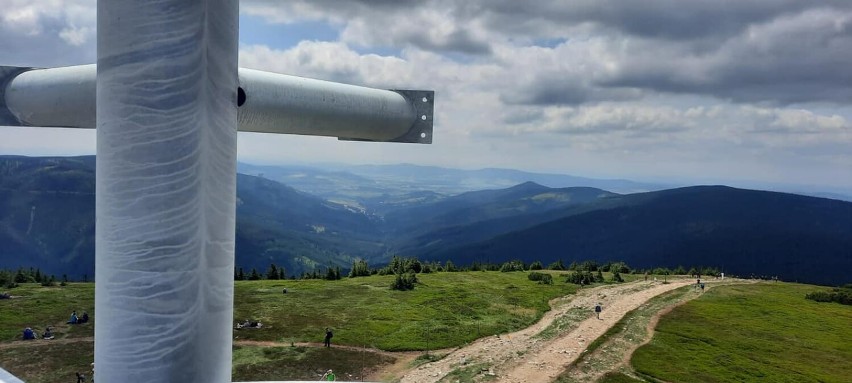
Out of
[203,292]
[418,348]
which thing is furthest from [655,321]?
[203,292]

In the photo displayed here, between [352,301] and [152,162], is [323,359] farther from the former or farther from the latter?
[152,162]

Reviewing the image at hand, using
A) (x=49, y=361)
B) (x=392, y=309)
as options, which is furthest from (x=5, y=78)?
(x=392, y=309)

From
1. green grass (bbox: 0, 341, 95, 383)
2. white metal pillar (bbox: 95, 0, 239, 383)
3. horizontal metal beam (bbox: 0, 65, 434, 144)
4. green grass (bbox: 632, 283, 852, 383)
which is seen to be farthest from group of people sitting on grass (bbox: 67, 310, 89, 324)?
white metal pillar (bbox: 95, 0, 239, 383)

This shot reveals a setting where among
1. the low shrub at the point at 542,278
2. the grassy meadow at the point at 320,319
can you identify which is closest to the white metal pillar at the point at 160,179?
the grassy meadow at the point at 320,319

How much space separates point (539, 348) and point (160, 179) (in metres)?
29.7

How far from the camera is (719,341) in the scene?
35156 millimetres

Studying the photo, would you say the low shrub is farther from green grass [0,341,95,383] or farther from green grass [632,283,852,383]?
green grass [0,341,95,383]

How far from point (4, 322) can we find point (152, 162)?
38.0m

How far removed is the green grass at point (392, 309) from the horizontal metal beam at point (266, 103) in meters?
27.4

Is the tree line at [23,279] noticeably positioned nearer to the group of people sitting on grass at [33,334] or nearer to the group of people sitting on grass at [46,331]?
the group of people sitting on grass at [46,331]

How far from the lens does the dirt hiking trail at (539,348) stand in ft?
86.1

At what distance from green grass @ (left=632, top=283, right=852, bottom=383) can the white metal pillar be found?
91.9 feet

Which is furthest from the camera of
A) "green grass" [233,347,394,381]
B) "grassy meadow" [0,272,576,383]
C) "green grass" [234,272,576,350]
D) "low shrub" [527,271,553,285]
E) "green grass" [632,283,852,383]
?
"low shrub" [527,271,553,285]

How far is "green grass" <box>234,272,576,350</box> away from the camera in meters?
32.8
